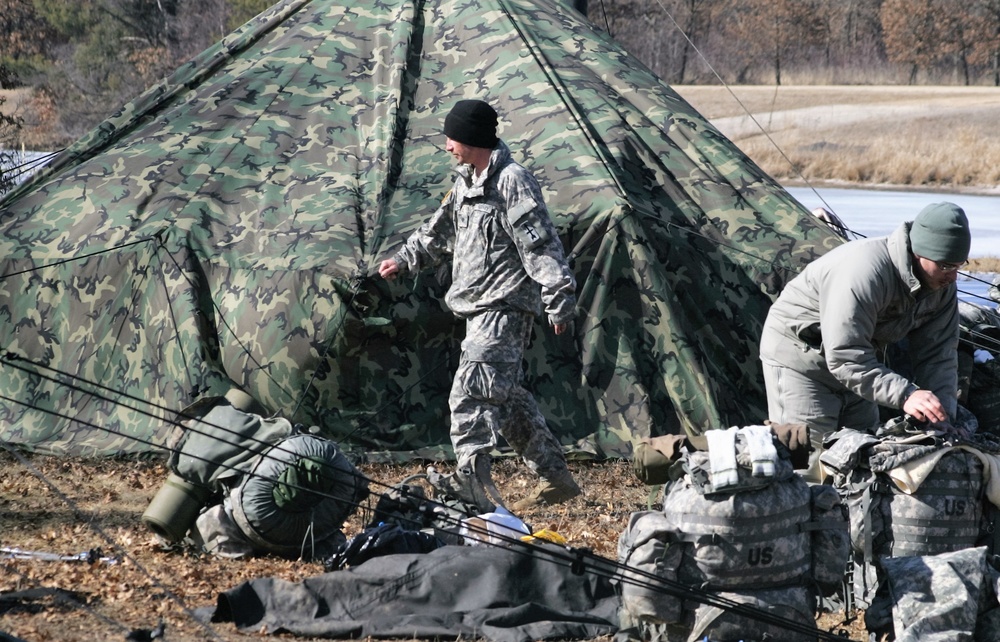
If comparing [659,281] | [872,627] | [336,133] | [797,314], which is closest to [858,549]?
[872,627]

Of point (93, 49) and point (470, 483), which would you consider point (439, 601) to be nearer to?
point (470, 483)

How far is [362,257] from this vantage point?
7.61 m

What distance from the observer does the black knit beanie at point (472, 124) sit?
6281mm

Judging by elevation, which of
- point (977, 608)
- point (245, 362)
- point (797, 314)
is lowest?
point (245, 362)

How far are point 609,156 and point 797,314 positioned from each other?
8.33 ft

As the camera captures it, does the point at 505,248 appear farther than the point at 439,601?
Yes

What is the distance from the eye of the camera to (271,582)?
5.25 metres

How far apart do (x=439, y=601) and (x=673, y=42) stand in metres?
39.9

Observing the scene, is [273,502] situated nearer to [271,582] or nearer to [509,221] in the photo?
[271,582]

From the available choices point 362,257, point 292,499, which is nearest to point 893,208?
point 362,257

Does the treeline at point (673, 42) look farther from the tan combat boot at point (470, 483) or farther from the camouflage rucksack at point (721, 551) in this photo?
the camouflage rucksack at point (721, 551)

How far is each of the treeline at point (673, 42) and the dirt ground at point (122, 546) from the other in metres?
19.7

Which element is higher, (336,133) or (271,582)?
(336,133)

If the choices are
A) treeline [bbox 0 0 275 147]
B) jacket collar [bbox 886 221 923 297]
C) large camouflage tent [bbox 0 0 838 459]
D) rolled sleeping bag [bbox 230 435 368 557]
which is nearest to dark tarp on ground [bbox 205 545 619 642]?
rolled sleeping bag [bbox 230 435 368 557]
